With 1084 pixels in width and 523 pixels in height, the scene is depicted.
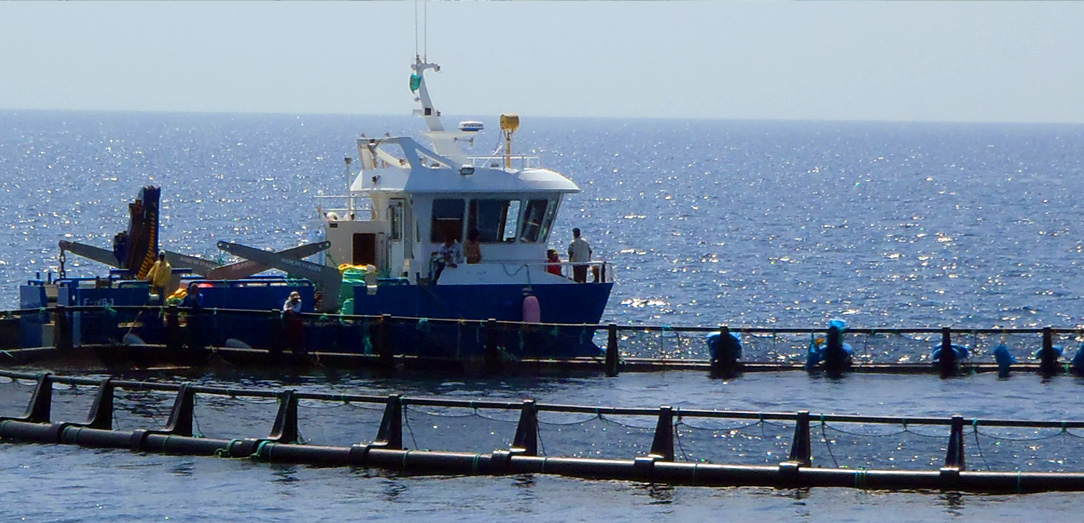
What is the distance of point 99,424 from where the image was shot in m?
23.9

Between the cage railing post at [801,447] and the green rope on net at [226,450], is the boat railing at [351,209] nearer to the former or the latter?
the green rope on net at [226,450]

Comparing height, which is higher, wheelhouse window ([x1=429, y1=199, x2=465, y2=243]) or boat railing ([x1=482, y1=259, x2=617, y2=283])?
wheelhouse window ([x1=429, y1=199, x2=465, y2=243])

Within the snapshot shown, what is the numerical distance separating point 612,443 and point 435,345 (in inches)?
356

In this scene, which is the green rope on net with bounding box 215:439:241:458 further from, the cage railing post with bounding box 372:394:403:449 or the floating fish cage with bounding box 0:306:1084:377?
the floating fish cage with bounding box 0:306:1084:377

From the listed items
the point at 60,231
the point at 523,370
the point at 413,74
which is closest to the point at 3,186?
the point at 60,231

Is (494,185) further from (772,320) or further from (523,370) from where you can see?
(772,320)

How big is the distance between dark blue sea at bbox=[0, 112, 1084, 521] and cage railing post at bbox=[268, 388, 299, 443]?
42cm

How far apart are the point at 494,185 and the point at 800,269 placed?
3798cm

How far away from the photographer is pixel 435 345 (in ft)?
99.5

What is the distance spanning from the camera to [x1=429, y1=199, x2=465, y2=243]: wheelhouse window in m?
34.8

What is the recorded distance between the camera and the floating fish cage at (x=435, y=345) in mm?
30266

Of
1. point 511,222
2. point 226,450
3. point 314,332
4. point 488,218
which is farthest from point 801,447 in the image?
point 511,222

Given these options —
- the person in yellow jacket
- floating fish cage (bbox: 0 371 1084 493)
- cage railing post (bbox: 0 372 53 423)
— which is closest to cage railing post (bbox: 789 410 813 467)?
floating fish cage (bbox: 0 371 1084 493)

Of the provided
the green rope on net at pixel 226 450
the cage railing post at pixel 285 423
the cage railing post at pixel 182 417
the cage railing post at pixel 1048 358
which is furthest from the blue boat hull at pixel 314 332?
the cage railing post at pixel 1048 358
